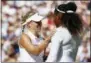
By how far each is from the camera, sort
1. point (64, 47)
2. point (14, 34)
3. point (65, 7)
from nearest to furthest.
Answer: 1. point (64, 47)
2. point (65, 7)
3. point (14, 34)

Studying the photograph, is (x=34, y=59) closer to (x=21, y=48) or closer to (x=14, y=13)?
(x=21, y=48)

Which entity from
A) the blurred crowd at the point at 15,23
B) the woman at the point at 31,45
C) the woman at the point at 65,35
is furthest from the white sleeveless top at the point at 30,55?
the blurred crowd at the point at 15,23

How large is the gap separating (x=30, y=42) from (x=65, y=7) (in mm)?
282

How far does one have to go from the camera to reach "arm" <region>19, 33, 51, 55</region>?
4.65ft

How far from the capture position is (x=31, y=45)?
144cm

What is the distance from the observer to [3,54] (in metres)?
2.98

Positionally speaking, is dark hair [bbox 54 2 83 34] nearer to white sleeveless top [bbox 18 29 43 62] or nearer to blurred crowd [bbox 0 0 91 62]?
white sleeveless top [bbox 18 29 43 62]

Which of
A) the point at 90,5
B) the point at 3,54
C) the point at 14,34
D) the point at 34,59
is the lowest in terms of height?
the point at 3,54

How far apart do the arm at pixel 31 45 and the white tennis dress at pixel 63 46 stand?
0.29 feet

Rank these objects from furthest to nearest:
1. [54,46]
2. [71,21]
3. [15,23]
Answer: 1. [15,23]
2. [71,21]
3. [54,46]

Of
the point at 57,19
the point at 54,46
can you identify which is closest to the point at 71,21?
the point at 57,19

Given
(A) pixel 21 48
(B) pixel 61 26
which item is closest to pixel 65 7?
(B) pixel 61 26

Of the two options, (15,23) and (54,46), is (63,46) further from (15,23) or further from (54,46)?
(15,23)

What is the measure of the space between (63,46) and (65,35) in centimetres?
6
